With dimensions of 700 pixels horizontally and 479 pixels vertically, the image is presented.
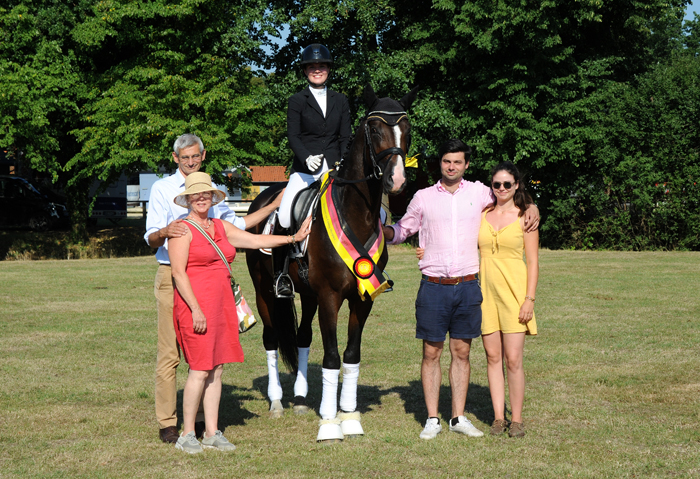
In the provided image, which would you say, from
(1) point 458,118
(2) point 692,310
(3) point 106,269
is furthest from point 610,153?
(3) point 106,269

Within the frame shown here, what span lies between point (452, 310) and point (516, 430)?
1193 mm

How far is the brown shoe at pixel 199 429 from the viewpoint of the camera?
21.6ft

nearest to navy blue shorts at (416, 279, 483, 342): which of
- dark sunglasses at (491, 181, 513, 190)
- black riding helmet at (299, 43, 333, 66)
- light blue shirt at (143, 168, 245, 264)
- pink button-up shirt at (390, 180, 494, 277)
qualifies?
pink button-up shirt at (390, 180, 494, 277)

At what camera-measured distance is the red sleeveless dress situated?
584 cm

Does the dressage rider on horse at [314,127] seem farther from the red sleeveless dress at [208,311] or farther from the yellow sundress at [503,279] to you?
the yellow sundress at [503,279]

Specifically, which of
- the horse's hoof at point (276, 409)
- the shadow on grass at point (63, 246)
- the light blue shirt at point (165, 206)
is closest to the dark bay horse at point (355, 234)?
the horse's hoof at point (276, 409)

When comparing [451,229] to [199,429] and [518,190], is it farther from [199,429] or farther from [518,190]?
[199,429]

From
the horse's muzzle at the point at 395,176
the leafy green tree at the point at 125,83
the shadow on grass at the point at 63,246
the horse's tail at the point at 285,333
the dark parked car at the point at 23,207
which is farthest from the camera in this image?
the dark parked car at the point at 23,207

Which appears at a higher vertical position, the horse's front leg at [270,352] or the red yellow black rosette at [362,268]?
the red yellow black rosette at [362,268]

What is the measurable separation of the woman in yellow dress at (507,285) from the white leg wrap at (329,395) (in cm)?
140

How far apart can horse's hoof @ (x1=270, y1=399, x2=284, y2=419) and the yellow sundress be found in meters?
2.27

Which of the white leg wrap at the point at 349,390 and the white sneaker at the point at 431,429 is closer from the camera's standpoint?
the white sneaker at the point at 431,429

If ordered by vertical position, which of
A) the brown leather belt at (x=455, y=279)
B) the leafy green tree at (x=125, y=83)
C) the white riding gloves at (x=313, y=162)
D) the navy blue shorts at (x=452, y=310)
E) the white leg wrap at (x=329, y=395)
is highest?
the leafy green tree at (x=125, y=83)

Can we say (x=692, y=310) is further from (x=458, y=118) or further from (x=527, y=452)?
(x=458, y=118)
